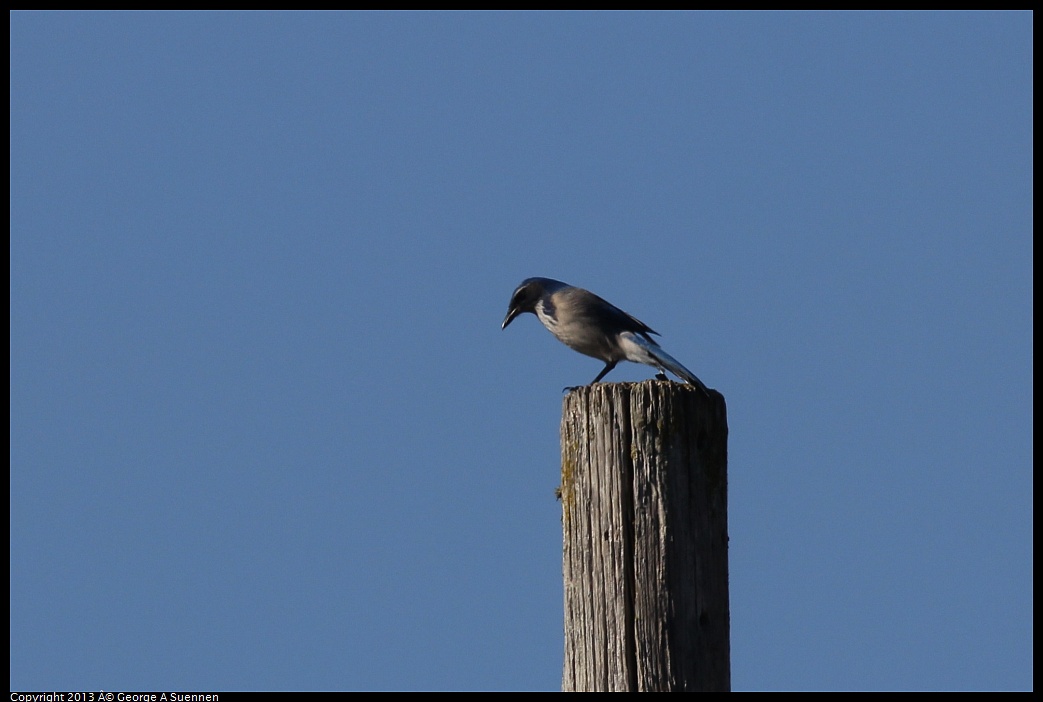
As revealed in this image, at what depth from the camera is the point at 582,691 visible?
14.3 ft

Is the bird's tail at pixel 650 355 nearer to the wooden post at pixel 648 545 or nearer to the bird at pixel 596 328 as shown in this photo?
the bird at pixel 596 328

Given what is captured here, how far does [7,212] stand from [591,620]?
7157 mm

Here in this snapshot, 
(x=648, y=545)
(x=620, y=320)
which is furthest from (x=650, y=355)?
(x=648, y=545)

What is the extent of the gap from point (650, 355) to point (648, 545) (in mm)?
1736

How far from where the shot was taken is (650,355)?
580 centimetres

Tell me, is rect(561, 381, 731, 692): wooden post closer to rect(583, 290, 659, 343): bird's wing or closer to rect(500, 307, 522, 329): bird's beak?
rect(583, 290, 659, 343): bird's wing

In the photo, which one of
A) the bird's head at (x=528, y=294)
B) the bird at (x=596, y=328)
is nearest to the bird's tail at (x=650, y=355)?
the bird at (x=596, y=328)

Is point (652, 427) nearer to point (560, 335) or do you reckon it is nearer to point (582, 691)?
point (582, 691)

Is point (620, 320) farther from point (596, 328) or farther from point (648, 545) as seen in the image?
point (648, 545)

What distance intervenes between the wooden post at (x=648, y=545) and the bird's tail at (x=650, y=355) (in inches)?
19.3

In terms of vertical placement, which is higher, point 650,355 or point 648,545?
point 650,355

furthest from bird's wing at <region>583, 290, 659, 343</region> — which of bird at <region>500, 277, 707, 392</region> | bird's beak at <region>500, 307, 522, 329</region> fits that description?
bird's beak at <region>500, 307, 522, 329</region>

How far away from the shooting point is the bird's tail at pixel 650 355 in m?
5.06
